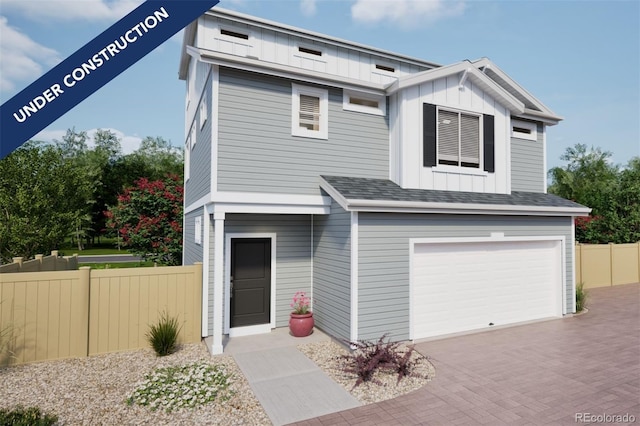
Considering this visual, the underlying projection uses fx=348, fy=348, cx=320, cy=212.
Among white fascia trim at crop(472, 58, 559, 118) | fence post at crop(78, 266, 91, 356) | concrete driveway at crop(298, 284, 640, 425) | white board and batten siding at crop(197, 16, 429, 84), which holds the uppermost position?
white board and batten siding at crop(197, 16, 429, 84)

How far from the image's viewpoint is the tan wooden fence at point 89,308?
6570 mm

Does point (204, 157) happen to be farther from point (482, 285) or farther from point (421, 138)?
point (482, 285)

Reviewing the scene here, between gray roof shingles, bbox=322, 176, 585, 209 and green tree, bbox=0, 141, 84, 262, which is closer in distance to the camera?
gray roof shingles, bbox=322, 176, 585, 209

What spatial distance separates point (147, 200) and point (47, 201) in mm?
6947

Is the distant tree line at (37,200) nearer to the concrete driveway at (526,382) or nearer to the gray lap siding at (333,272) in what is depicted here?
the gray lap siding at (333,272)

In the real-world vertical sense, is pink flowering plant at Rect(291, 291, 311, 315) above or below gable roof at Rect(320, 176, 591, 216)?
below

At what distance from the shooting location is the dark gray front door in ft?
28.2

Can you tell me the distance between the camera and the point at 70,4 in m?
7.59

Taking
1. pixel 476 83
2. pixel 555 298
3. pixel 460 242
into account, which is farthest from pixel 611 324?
pixel 476 83

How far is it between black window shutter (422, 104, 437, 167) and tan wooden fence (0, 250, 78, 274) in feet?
34.0

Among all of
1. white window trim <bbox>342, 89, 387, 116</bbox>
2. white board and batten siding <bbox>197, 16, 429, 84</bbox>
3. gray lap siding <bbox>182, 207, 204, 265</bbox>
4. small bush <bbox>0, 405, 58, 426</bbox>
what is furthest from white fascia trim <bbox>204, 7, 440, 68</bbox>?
small bush <bbox>0, 405, 58, 426</bbox>

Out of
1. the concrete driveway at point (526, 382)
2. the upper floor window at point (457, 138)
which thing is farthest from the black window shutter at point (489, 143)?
the concrete driveway at point (526, 382)

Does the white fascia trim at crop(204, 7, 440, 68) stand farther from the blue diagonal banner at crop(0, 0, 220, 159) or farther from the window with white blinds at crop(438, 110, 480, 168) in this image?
the blue diagonal banner at crop(0, 0, 220, 159)

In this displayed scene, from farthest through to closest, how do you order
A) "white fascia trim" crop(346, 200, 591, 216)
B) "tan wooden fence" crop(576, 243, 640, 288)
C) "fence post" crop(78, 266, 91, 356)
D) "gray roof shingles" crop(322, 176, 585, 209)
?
1. "tan wooden fence" crop(576, 243, 640, 288)
2. "gray roof shingles" crop(322, 176, 585, 209)
3. "white fascia trim" crop(346, 200, 591, 216)
4. "fence post" crop(78, 266, 91, 356)
